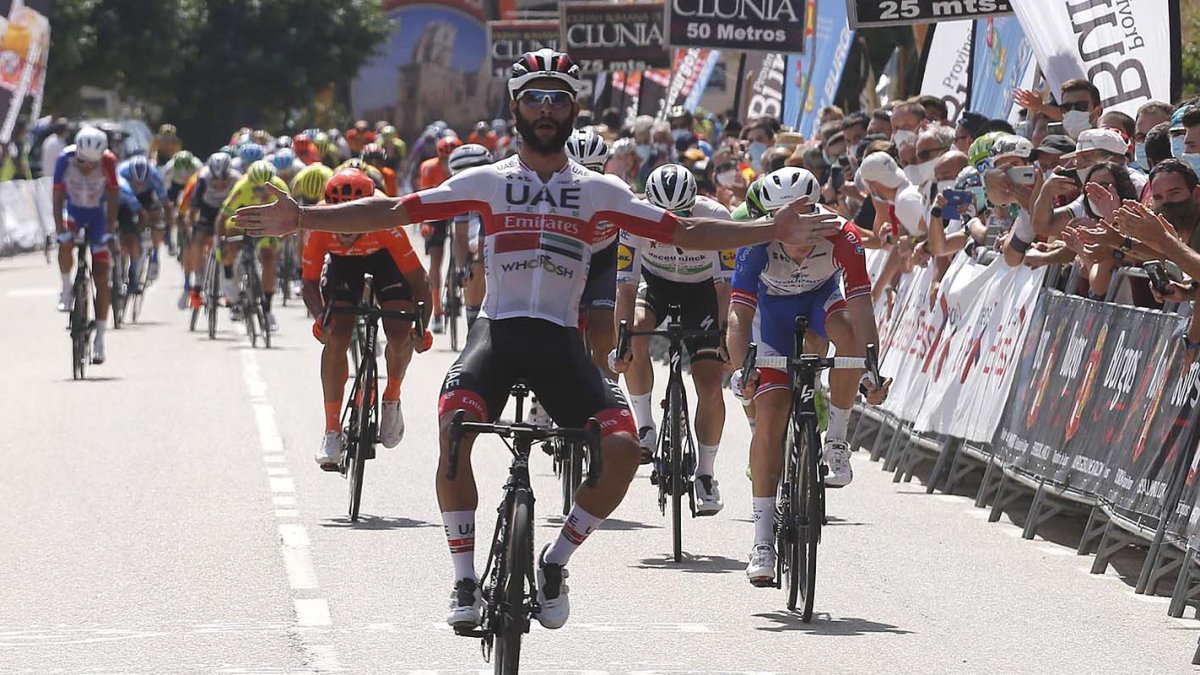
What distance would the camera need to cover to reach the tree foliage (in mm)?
69625

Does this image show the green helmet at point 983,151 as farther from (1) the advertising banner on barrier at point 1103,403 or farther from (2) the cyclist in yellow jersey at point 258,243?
(2) the cyclist in yellow jersey at point 258,243

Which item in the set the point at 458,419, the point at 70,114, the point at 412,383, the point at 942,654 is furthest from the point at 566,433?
the point at 70,114

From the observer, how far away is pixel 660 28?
131 ft

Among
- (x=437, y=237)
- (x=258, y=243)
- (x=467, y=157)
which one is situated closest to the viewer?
(x=467, y=157)

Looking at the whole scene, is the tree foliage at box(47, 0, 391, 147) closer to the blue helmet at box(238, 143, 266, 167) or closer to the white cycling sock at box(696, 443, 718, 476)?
the blue helmet at box(238, 143, 266, 167)

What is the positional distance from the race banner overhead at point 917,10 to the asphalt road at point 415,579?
4651 millimetres

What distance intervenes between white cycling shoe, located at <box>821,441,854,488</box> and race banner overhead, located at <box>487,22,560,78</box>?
41.0 meters

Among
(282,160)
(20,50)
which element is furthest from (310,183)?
(20,50)

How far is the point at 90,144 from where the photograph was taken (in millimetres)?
20219

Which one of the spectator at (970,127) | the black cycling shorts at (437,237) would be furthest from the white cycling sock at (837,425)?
the black cycling shorts at (437,237)

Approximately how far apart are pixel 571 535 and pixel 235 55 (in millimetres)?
73865

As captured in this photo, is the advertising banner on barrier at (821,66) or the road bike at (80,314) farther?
the advertising banner on barrier at (821,66)

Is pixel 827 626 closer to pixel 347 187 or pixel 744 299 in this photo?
pixel 744 299

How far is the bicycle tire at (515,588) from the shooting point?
292 inches
